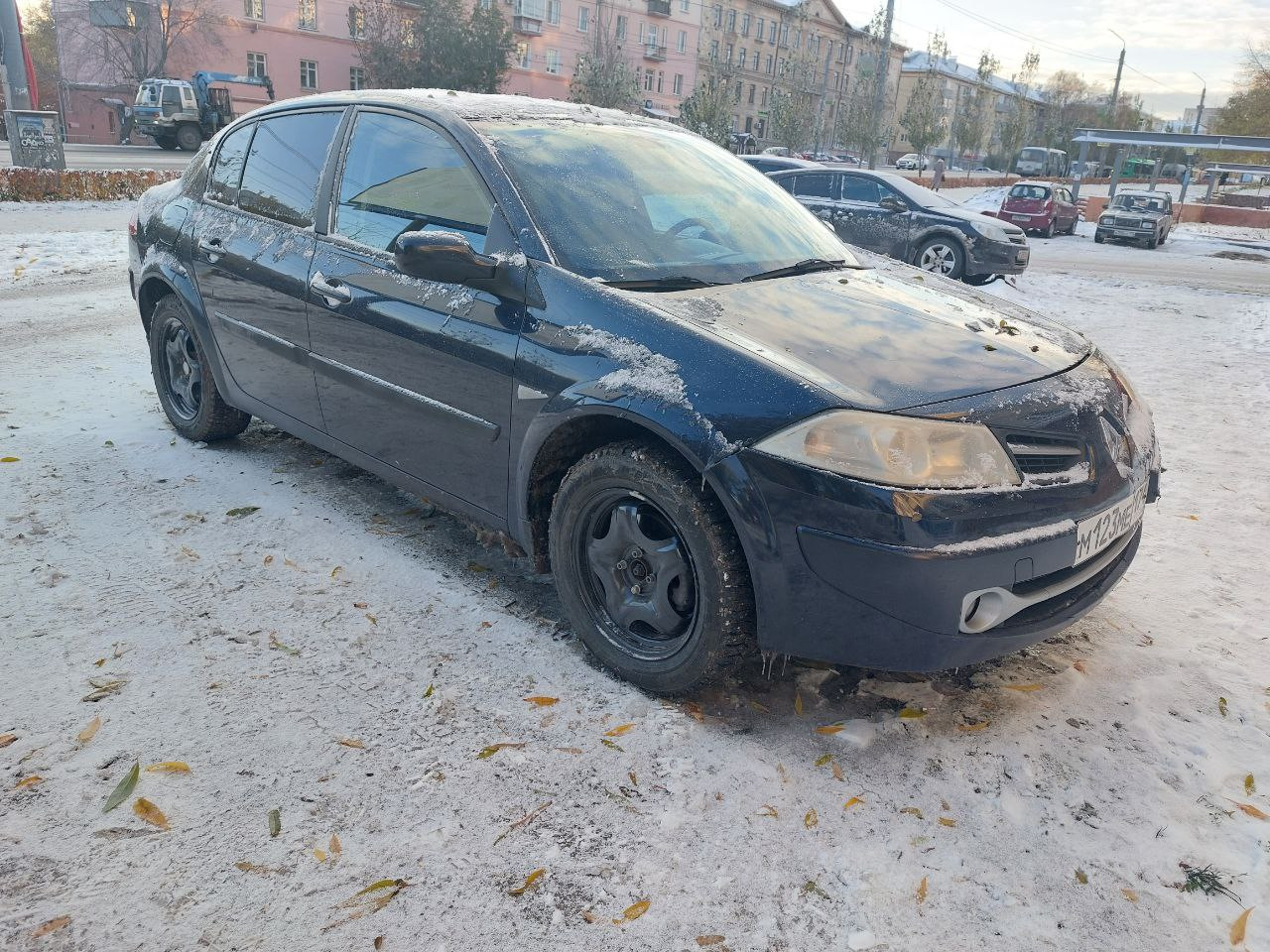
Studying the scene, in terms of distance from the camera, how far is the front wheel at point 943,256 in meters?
12.6

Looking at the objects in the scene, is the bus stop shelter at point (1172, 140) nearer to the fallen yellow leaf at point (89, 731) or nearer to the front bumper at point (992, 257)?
the front bumper at point (992, 257)

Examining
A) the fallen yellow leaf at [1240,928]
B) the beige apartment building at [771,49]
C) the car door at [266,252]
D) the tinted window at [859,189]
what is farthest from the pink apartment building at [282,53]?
the fallen yellow leaf at [1240,928]

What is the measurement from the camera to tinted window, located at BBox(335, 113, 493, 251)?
316 cm

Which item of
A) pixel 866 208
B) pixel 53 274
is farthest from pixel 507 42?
pixel 53 274

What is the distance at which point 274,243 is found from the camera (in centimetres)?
389

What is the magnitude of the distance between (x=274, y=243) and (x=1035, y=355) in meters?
3.01

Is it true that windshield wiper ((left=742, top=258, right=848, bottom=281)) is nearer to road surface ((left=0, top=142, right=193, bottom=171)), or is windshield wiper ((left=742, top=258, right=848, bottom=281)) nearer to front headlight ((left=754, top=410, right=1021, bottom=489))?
front headlight ((left=754, top=410, right=1021, bottom=489))

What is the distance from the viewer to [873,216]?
1304 cm

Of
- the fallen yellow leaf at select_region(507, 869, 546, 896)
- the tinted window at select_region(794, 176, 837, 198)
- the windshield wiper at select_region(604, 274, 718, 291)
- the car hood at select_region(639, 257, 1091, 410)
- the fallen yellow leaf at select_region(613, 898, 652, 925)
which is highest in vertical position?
the tinted window at select_region(794, 176, 837, 198)

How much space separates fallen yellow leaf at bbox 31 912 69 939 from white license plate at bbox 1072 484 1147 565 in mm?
2599

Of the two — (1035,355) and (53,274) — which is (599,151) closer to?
(1035,355)

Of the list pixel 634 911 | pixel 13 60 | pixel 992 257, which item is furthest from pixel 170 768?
pixel 13 60

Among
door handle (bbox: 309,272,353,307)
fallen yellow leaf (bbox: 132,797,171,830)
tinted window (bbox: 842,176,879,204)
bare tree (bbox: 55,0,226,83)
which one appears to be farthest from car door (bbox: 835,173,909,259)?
bare tree (bbox: 55,0,226,83)

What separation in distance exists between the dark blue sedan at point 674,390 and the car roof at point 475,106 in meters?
0.02
